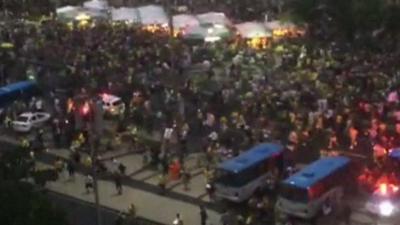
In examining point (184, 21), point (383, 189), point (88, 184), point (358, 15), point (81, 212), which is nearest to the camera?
point (383, 189)

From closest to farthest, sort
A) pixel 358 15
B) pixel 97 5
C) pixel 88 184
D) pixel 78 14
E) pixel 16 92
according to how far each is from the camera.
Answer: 1. pixel 88 184
2. pixel 16 92
3. pixel 358 15
4. pixel 78 14
5. pixel 97 5

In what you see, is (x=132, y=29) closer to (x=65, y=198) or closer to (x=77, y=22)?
(x=77, y=22)

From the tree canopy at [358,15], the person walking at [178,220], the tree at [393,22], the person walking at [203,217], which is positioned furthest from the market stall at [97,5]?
the person walking at [203,217]

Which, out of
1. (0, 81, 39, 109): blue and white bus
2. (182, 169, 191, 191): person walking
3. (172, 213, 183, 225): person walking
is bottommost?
(172, 213, 183, 225): person walking

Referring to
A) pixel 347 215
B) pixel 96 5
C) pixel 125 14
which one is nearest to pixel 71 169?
pixel 347 215

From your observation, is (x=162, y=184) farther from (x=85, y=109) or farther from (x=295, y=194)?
(x=85, y=109)

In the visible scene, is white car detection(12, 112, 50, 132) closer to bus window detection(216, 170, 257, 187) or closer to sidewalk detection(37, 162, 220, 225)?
sidewalk detection(37, 162, 220, 225)

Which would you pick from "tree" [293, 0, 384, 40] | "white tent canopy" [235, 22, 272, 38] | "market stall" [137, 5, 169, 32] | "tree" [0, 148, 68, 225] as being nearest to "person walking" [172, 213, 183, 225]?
"tree" [0, 148, 68, 225]
